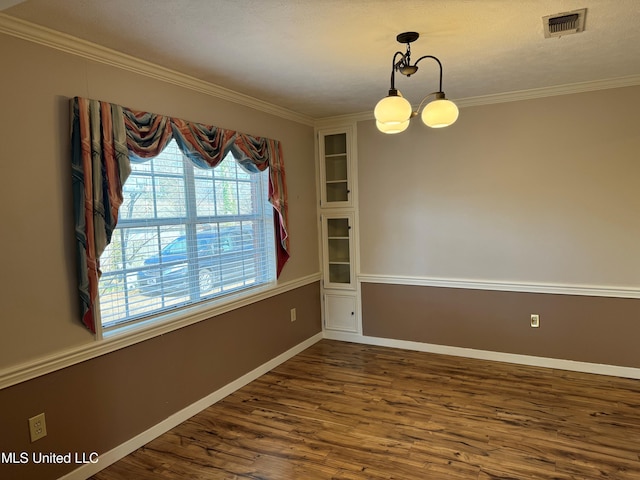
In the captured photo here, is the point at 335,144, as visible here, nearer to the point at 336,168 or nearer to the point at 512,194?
the point at 336,168

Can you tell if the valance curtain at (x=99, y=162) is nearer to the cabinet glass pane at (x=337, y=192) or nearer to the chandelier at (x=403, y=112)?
the chandelier at (x=403, y=112)

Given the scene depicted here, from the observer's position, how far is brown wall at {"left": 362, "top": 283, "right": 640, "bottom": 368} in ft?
11.5

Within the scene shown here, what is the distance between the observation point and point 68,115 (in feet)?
7.42

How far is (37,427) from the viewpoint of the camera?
2143mm

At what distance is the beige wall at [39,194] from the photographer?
2029mm

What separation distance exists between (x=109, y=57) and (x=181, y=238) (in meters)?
1.20

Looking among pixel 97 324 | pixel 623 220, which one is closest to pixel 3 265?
pixel 97 324

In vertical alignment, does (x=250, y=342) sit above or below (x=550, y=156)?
below

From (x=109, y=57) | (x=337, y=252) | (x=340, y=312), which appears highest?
(x=109, y=57)

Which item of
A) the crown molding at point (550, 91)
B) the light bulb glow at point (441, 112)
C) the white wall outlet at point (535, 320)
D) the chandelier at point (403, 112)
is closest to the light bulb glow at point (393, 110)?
the chandelier at point (403, 112)

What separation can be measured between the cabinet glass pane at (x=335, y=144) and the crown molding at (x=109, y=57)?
1.10m

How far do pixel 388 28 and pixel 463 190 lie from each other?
2098mm

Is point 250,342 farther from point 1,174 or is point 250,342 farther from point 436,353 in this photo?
point 1,174

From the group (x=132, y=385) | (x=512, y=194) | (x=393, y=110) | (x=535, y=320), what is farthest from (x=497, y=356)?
(x=132, y=385)
